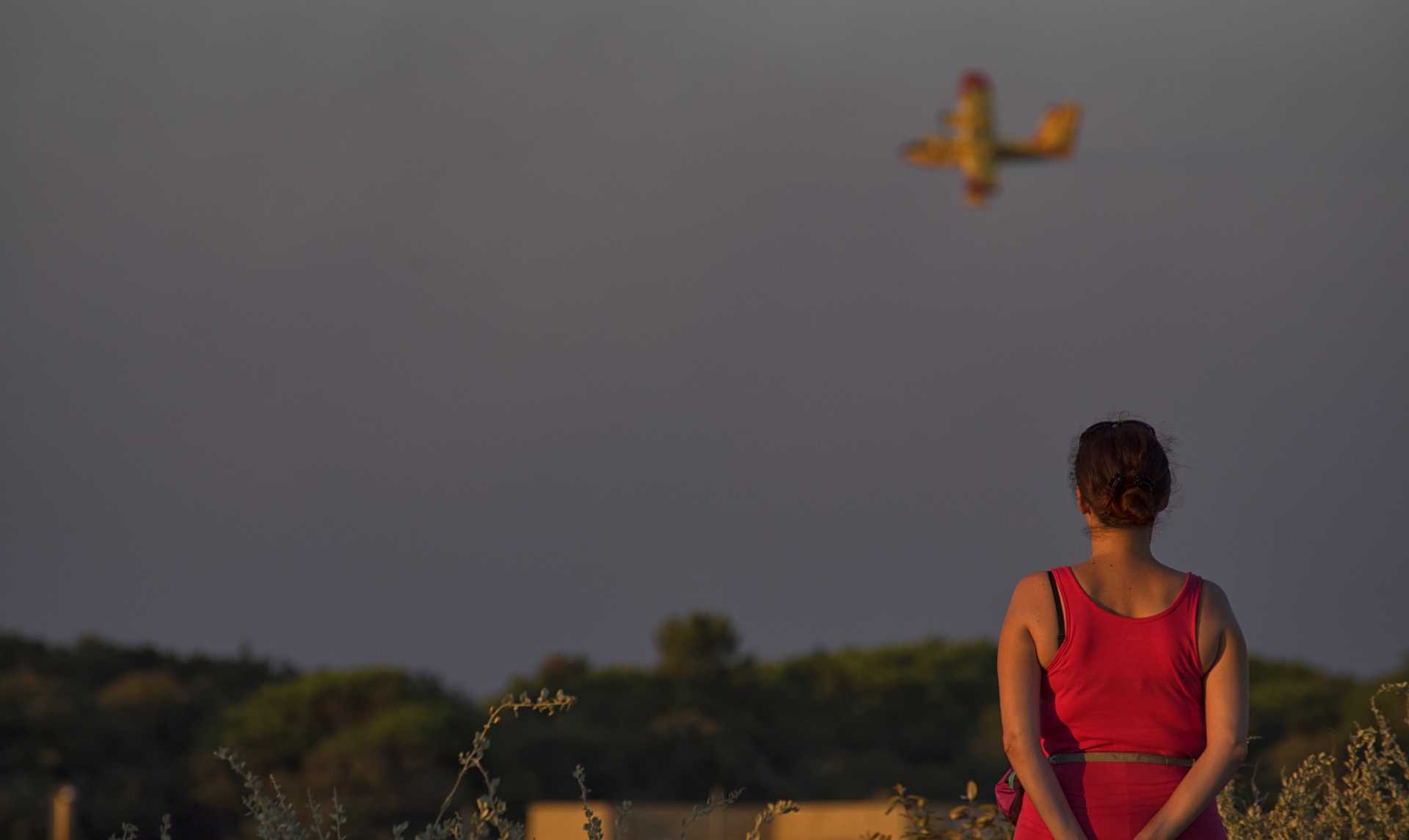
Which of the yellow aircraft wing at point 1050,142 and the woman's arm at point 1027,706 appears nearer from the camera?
the woman's arm at point 1027,706

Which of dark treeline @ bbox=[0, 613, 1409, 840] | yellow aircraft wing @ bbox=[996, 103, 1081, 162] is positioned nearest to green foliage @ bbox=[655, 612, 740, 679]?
dark treeline @ bbox=[0, 613, 1409, 840]

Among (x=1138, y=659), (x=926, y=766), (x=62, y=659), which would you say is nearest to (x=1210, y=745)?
(x=1138, y=659)

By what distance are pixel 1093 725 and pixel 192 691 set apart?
4224 cm

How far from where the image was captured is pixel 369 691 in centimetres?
4219

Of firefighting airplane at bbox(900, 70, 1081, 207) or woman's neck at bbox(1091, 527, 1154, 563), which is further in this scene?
firefighting airplane at bbox(900, 70, 1081, 207)

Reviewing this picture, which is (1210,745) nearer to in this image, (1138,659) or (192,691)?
(1138,659)

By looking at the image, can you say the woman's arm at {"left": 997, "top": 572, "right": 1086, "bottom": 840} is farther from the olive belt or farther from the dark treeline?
the dark treeline

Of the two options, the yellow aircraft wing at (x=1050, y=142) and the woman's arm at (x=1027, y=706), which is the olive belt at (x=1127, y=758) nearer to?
the woman's arm at (x=1027, y=706)

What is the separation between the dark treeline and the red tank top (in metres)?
31.5

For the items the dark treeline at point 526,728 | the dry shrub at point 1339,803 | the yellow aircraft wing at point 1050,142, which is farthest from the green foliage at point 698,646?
the dry shrub at point 1339,803

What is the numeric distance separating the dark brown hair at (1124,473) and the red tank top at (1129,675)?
141 mm

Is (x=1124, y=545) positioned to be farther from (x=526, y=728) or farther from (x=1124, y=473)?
(x=526, y=728)

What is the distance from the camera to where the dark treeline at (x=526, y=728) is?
36438 millimetres

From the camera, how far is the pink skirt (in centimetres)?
302
